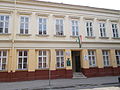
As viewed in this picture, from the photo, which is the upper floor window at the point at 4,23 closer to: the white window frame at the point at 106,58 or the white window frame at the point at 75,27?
the white window frame at the point at 75,27

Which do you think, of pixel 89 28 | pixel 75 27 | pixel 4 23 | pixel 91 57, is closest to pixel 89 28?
pixel 89 28

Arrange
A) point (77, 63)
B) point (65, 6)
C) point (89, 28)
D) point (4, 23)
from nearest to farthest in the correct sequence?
point (4, 23), point (65, 6), point (89, 28), point (77, 63)

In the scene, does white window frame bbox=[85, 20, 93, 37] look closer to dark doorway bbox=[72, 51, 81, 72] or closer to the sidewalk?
dark doorway bbox=[72, 51, 81, 72]

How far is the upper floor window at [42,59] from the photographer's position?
12.8 m

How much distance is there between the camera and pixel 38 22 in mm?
13367

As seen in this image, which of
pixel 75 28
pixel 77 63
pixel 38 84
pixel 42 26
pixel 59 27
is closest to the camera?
pixel 38 84

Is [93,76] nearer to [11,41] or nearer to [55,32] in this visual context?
[55,32]

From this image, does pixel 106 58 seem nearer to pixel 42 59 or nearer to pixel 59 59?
pixel 59 59

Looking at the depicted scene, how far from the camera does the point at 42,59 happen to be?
12.9 metres

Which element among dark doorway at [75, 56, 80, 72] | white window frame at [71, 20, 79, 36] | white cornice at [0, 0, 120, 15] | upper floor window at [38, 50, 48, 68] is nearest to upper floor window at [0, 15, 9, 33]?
white cornice at [0, 0, 120, 15]

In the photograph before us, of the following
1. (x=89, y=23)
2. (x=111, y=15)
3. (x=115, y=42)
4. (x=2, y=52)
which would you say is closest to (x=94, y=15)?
(x=89, y=23)

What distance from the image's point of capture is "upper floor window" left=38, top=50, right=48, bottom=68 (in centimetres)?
1277

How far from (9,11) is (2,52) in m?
4.85

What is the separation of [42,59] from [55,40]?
2806mm
